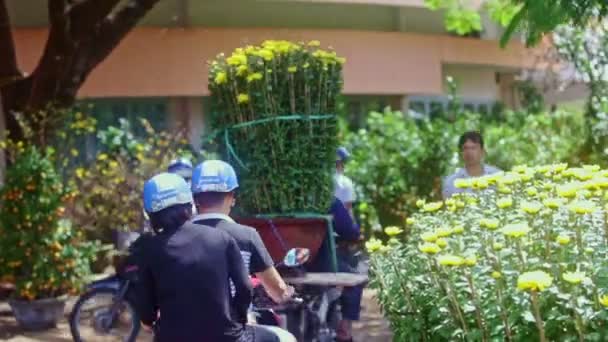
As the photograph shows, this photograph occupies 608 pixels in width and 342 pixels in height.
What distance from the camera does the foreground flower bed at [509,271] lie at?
11.7 feet

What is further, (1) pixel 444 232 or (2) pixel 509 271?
(1) pixel 444 232

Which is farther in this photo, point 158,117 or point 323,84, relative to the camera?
point 158,117

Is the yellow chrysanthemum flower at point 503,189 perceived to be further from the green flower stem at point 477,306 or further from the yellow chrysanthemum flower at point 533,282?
the yellow chrysanthemum flower at point 533,282

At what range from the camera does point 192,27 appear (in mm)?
16578

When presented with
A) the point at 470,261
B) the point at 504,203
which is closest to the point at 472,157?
the point at 504,203

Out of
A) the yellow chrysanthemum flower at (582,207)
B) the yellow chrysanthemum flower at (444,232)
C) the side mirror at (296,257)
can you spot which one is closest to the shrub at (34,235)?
the side mirror at (296,257)

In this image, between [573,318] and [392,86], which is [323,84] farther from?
[392,86]

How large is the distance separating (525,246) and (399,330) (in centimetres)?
63

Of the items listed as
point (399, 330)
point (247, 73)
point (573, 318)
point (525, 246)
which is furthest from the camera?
point (247, 73)

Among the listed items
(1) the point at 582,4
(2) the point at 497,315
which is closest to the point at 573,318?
(2) the point at 497,315

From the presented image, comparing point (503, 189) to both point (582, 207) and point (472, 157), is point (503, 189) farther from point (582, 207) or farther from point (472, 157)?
point (472, 157)

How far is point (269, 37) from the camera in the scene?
55.2 feet

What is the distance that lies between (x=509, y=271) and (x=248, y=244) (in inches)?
59.4

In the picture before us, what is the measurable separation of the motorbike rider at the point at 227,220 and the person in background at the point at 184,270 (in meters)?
0.51
